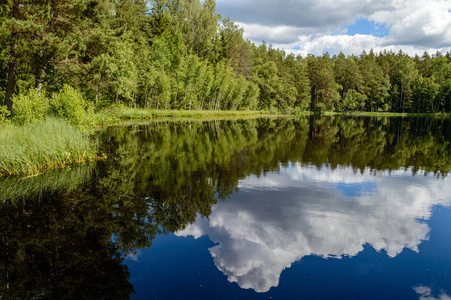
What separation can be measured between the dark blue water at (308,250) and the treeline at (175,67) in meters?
18.5

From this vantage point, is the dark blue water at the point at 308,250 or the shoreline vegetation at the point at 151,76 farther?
the shoreline vegetation at the point at 151,76

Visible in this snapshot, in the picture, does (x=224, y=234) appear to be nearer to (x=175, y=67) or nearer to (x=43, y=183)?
(x=43, y=183)

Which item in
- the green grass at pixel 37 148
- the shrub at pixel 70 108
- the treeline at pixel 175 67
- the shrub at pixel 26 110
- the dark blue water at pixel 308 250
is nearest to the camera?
the dark blue water at pixel 308 250

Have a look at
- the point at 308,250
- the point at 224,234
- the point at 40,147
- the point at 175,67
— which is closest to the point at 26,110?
the point at 40,147

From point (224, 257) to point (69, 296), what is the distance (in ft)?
13.2

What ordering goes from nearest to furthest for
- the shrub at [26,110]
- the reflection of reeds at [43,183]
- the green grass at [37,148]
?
the reflection of reeds at [43,183], the green grass at [37,148], the shrub at [26,110]

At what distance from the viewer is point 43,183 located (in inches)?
556

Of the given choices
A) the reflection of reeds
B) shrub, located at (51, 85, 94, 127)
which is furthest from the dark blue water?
shrub, located at (51, 85, 94, 127)

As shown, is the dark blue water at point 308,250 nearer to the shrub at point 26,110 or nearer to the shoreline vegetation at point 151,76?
the shoreline vegetation at point 151,76

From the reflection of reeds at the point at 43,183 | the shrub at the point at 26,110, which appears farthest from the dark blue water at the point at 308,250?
the shrub at the point at 26,110

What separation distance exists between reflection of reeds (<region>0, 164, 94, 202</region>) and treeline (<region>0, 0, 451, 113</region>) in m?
7.94

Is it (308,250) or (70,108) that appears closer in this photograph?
(308,250)

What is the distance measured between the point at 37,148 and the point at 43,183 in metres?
2.63

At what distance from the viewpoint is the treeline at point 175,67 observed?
2389cm
